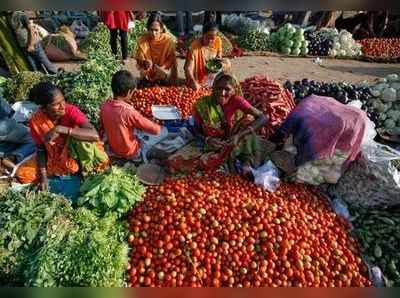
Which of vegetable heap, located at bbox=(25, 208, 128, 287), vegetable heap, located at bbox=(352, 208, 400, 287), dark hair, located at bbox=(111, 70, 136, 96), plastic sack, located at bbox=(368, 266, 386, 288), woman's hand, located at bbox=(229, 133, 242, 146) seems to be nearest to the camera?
vegetable heap, located at bbox=(25, 208, 128, 287)

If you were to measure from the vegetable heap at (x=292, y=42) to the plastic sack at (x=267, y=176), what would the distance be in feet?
18.2

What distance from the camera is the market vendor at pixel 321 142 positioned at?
138 inches

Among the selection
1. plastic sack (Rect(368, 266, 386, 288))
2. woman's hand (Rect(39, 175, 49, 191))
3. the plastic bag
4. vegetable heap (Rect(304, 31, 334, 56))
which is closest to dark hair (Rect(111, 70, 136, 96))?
woman's hand (Rect(39, 175, 49, 191))

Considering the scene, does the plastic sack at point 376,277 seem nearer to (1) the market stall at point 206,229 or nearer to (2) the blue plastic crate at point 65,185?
(1) the market stall at point 206,229

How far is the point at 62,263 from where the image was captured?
255 centimetres

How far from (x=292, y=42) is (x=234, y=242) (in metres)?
6.61

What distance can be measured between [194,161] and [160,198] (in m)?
0.78

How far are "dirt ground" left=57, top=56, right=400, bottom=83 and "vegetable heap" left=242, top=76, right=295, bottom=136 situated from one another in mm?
2650

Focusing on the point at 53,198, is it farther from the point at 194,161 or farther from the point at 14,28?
the point at 14,28

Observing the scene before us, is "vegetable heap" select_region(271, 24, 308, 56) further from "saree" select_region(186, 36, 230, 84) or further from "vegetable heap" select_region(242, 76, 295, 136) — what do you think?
"vegetable heap" select_region(242, 76, 295, 136)

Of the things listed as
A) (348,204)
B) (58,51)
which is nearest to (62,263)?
(348,204)

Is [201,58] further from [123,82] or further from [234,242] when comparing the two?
[234,242]

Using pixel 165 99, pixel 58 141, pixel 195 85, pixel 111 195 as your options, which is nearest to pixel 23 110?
pixel 58 141

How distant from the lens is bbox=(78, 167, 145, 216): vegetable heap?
10.4ft
